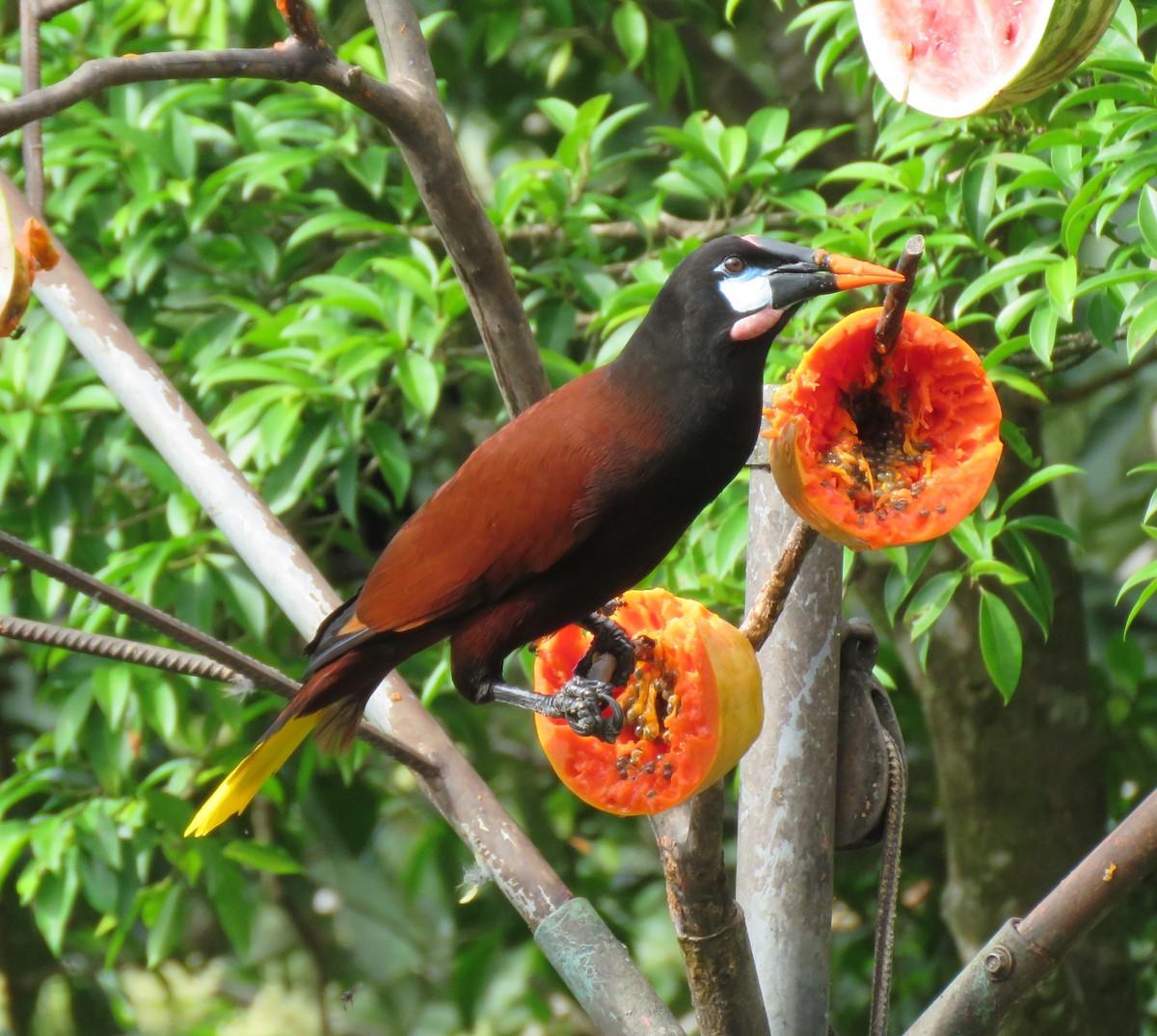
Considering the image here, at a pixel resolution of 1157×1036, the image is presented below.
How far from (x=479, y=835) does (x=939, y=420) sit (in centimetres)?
61

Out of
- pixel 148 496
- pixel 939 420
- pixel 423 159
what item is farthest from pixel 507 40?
pixel 939 420

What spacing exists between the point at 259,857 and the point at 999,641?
1.26 m

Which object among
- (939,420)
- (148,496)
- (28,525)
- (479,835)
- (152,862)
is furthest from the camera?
(152,862)

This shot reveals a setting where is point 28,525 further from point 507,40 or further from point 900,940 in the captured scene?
point 900,940

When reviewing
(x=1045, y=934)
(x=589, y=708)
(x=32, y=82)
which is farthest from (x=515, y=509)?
(x=32, y=82)

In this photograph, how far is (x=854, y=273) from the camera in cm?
121

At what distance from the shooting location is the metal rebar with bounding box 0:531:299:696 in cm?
123

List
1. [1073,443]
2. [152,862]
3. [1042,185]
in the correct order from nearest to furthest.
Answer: [1042,185] < [152,862] < [1073,443]

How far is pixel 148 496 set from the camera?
259 cm

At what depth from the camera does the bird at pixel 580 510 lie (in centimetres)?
133

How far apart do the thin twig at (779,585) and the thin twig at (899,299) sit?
18cm

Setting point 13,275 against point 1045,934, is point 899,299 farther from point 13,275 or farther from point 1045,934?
point 13,275

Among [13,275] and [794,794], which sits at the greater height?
[13,275]

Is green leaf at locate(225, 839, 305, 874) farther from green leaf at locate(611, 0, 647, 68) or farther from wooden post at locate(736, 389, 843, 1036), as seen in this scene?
green leaf at locate(611, 0, 647, 68)
